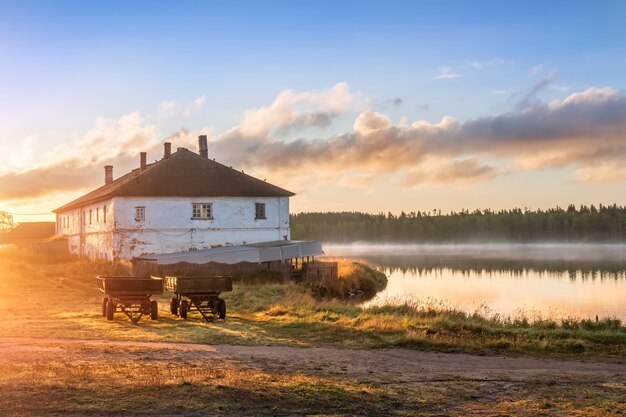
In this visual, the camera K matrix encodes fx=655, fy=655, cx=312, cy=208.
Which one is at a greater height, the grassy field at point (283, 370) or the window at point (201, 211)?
the window at point (201, 211)

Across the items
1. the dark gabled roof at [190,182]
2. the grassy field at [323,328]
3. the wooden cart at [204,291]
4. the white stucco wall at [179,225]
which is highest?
the dark gabled roof at [190,182]

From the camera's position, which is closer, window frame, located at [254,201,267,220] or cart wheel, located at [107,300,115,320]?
cart wheel, located at [107,300,115,320]

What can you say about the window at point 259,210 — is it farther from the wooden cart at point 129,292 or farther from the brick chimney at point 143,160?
the wooden cart at point 129,292

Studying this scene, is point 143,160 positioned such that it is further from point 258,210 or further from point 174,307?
point 174,307

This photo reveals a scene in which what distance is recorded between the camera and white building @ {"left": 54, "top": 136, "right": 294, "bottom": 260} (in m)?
48.7

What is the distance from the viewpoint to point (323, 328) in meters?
20.7

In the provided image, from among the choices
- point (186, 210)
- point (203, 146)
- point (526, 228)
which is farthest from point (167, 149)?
point (526, 228)

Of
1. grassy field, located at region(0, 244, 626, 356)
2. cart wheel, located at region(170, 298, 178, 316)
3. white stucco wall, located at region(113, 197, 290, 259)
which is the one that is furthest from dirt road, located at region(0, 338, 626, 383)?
white stucco wall, located at region(113, 197, 290, 259)

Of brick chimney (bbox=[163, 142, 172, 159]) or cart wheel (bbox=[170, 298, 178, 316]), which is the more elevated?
brick chimney (bbox=[163, 142, 172, 159])

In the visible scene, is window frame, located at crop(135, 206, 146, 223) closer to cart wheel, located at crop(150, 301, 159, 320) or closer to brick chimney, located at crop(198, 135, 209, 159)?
brick chimney, located at crop(198, 135, 209, 159)

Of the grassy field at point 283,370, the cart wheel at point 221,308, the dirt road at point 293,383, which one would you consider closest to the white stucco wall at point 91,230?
the grassy field at point 283,370

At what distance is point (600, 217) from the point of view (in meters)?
162

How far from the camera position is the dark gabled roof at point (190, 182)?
49281mm

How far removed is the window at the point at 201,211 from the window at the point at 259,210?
3510 mm
